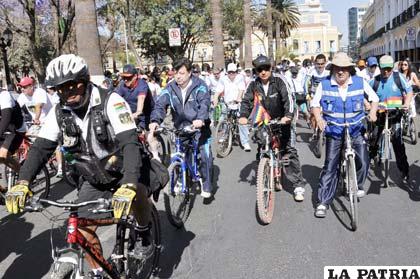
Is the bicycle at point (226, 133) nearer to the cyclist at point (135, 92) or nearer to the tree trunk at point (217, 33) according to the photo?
the cyclist at point (135, 92)

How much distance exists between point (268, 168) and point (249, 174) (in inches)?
106

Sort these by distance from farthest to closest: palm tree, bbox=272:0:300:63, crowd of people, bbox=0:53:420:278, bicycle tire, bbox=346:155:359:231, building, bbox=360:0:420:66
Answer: palm tree, bbox=272:0:300:63 → building, bbox=360:0:420:66 → bicycle tire, bbox=346:155:359:231 → crowd of people, bbox=0:53:420:278

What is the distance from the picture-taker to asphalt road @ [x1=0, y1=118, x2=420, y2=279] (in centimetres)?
450

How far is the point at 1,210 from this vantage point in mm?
7027

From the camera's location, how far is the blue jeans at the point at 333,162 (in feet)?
18.8

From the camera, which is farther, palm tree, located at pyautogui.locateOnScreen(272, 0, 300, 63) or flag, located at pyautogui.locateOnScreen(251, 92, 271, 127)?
palm tree, located at pyautogui.locateOnScreen(272, 0, 300, 63)

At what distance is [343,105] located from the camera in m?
5.57

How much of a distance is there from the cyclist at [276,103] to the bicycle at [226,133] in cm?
375

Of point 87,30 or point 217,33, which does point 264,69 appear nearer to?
point 87,30

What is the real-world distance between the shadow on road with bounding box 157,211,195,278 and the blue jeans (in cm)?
172

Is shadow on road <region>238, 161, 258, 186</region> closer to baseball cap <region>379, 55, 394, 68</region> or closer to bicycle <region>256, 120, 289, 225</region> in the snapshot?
bicycle <region>256, 120, 289, 225</region>

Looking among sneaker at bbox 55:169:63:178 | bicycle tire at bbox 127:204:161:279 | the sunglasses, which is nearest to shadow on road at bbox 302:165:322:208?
the sunglasses

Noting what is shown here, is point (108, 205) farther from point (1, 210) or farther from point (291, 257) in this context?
point (1, 210)

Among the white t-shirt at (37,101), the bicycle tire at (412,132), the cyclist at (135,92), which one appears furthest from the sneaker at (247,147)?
the white t-shirt at (37,101)
